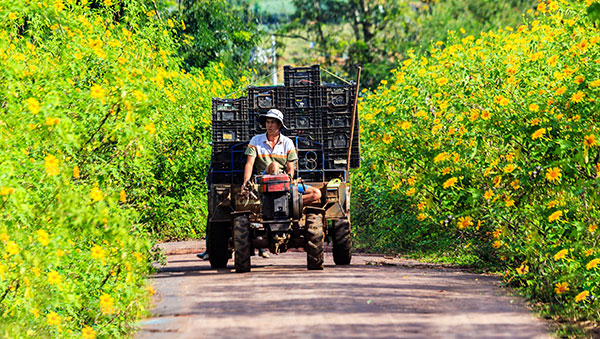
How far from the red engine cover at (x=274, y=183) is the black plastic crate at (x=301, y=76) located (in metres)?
2.85

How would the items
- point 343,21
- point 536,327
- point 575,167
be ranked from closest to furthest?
point 536,327 < point 575,167 < point 343,21

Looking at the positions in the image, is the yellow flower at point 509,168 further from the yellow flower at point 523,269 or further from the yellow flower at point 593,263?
the yellow flower at point 593,263

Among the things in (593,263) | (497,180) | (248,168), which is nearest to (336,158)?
(248,168)

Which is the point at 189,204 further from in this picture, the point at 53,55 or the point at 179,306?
the point at 179,306

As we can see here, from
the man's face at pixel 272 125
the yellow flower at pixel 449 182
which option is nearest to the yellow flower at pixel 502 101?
the yellow flower at pixel 449 182

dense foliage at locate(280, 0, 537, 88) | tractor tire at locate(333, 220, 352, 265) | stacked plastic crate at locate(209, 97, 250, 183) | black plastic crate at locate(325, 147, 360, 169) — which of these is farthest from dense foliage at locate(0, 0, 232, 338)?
dense foliage at locate(280, 0, 537, 88)

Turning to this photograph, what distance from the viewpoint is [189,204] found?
59.7ft

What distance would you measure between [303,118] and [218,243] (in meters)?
2.36

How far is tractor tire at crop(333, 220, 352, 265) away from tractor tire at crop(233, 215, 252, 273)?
58.8 inches

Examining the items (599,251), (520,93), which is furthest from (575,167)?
(520,93)

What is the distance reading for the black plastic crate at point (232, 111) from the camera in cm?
1485

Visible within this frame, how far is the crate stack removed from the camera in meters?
14.7

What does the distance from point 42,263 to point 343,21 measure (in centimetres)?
4403

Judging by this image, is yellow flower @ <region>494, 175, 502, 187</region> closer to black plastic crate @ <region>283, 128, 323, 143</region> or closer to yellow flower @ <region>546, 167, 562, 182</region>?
yellow flower @ <region>546, 167, 562, 182</region>
